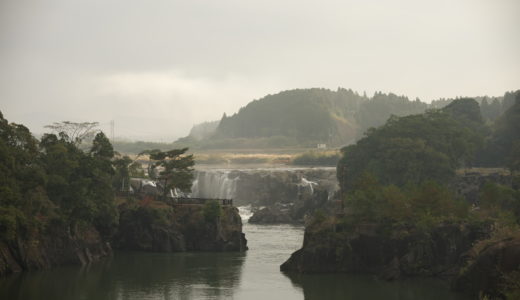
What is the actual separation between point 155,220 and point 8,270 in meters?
21.7

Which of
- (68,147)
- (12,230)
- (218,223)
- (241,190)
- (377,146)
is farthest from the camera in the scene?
(241,190)

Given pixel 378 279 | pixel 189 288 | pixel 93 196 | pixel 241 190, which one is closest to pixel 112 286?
pixel 189 288

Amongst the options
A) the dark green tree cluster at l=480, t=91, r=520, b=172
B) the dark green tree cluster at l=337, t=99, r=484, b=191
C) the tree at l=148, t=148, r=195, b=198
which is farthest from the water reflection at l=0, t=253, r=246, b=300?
the dark green tree cluster at l=480, t=91, r=520, b=172

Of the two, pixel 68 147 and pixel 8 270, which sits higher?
pixel 68 147

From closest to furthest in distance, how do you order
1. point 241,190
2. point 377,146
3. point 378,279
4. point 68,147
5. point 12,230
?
point 12,230, point 378,279, point 68,147, point 377,146, point 241,190

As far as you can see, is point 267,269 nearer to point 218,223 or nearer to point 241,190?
point 218,223

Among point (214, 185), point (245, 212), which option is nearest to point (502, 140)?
point (245, 212)

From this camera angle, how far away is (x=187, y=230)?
83.4 meters

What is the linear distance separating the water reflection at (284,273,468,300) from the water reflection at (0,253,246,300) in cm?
661

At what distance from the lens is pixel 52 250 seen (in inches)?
2672

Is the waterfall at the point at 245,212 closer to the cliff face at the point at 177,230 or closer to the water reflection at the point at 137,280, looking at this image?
the cliff face at the point at 177,230

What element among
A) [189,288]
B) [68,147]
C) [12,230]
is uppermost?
[68,147]

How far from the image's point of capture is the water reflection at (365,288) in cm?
5738

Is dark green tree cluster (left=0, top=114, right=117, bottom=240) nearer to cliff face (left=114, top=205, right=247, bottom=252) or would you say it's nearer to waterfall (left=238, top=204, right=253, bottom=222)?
cliff face (left=114, top=205, right=247, bottom=252)
